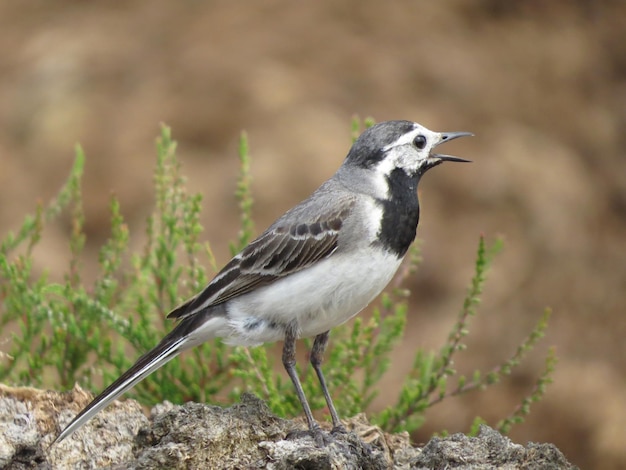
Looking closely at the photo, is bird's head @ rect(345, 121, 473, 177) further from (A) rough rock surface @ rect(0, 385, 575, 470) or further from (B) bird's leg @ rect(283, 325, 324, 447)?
(A) rough rock surface @ rect(0, 385, 575, 470)

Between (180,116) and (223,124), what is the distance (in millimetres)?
437

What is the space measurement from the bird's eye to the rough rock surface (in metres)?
1.45

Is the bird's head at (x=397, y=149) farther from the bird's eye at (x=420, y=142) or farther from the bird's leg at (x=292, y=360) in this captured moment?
the bird's leg at (x=292, y=360)

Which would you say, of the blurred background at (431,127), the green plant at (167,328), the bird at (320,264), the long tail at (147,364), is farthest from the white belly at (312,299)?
the blurred background at (431,127)

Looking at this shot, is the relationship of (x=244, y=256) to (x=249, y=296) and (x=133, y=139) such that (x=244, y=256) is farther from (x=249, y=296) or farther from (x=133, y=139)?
(x=133, y=139)

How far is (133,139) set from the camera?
33.7ft

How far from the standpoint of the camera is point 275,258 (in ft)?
16.0

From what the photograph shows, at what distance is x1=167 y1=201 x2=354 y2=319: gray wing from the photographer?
4.80m

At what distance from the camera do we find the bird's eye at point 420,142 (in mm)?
5070

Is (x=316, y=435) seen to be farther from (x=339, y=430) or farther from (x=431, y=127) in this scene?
(x=431, y=127)

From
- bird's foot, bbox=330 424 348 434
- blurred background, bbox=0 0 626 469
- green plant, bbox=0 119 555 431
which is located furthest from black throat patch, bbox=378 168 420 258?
blurred background, bbox=0 0 626 469

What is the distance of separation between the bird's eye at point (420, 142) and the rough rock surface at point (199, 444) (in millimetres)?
1452

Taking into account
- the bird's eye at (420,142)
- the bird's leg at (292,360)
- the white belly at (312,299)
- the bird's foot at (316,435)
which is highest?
the bird's eye at (420,142)

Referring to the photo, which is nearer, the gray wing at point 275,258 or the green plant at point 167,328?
the gray wing at point 275,258
